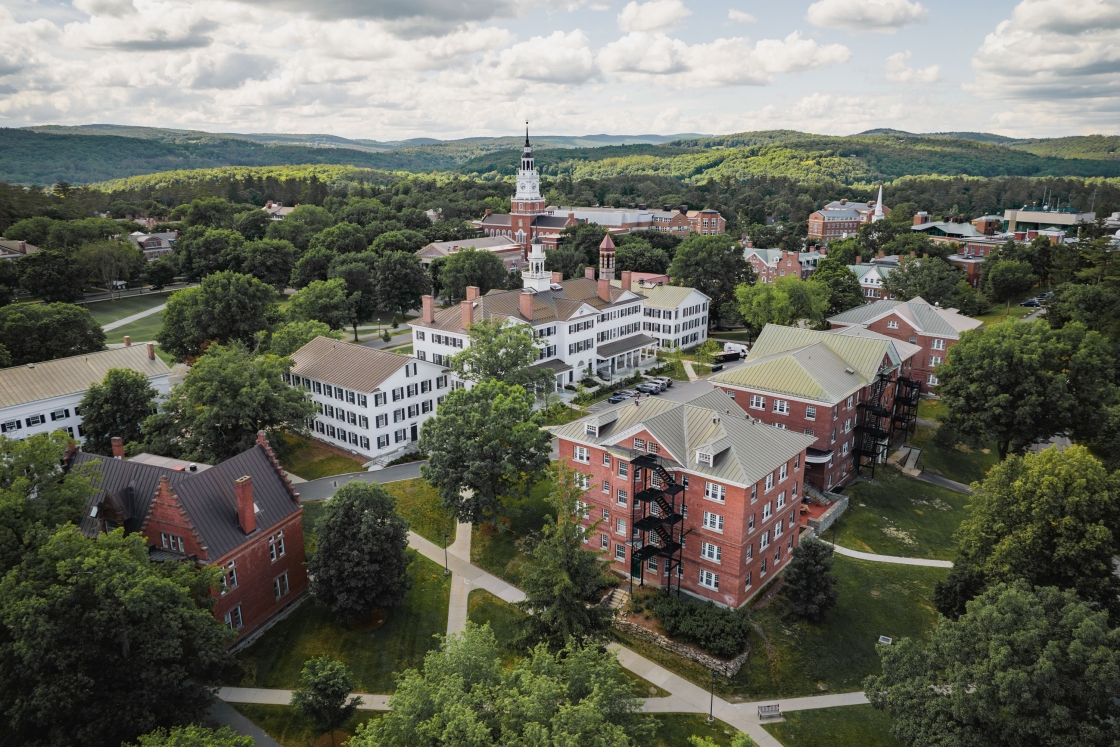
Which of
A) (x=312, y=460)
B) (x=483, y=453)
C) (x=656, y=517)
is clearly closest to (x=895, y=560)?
(x=656, y=517)

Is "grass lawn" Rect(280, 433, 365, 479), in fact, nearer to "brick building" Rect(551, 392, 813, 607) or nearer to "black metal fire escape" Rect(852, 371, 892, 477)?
"brick building" Rect(551, 392, 813, 607)

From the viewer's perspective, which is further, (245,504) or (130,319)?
(130,319)

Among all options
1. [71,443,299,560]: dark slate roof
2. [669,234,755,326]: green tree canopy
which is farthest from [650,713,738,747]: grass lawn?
[669,234,755,326]: green tree canopy

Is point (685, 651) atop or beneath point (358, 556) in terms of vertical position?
beneath

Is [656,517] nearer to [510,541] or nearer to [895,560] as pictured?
[510,541]

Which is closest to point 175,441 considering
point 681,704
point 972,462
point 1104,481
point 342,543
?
point 342,543

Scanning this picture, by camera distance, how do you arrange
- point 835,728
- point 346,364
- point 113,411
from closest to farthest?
point 835,728 → point 113,411 → point 346,364

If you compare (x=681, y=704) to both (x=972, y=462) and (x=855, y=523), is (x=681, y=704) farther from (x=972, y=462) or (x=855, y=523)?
(x=972, y=462)

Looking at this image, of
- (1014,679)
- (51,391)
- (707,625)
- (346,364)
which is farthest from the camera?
(346,364)
